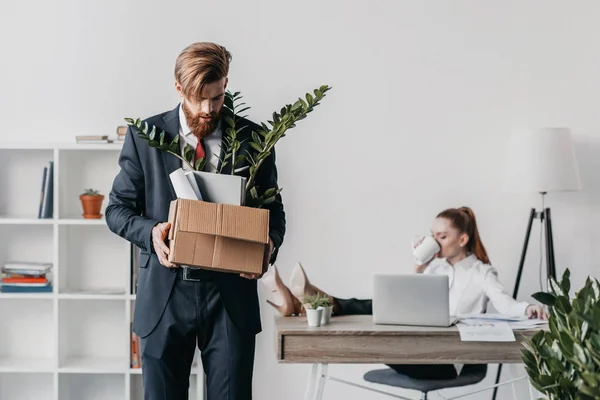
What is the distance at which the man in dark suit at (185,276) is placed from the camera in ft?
7.34

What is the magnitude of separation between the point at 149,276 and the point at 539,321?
1.72 metres

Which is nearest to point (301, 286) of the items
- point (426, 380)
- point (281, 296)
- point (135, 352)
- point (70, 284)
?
point (281, 296)

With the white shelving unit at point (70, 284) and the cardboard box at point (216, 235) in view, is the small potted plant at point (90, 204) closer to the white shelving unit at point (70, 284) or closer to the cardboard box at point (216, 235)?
the white shelving unit at point (70, 284)

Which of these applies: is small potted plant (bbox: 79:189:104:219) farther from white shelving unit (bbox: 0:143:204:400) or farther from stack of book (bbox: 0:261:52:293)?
stack of book (bbox: 0:261:52:293)

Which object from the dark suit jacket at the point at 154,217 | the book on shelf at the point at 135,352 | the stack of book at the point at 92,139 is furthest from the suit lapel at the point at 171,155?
the book on shelf at the point at 135,352

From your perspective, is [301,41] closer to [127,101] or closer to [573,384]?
[127,101]

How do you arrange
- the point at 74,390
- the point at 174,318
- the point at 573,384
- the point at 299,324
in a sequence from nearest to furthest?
the point at 573,384
the point at 174,318
the point at 299,324
the point at 74,390

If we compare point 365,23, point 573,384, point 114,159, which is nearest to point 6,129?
point 114,159

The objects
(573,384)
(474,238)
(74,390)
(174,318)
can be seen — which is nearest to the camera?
(573,384)

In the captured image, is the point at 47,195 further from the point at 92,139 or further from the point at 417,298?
the point at 417,298

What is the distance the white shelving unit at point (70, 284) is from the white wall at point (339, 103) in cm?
20

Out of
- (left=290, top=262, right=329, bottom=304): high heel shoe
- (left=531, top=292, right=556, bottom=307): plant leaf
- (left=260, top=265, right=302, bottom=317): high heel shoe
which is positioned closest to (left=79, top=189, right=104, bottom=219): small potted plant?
(left=260, top=265, right=302, bottom=317): high heel shoe

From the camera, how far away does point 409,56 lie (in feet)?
14.6

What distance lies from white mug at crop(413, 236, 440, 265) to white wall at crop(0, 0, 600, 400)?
57 cm
